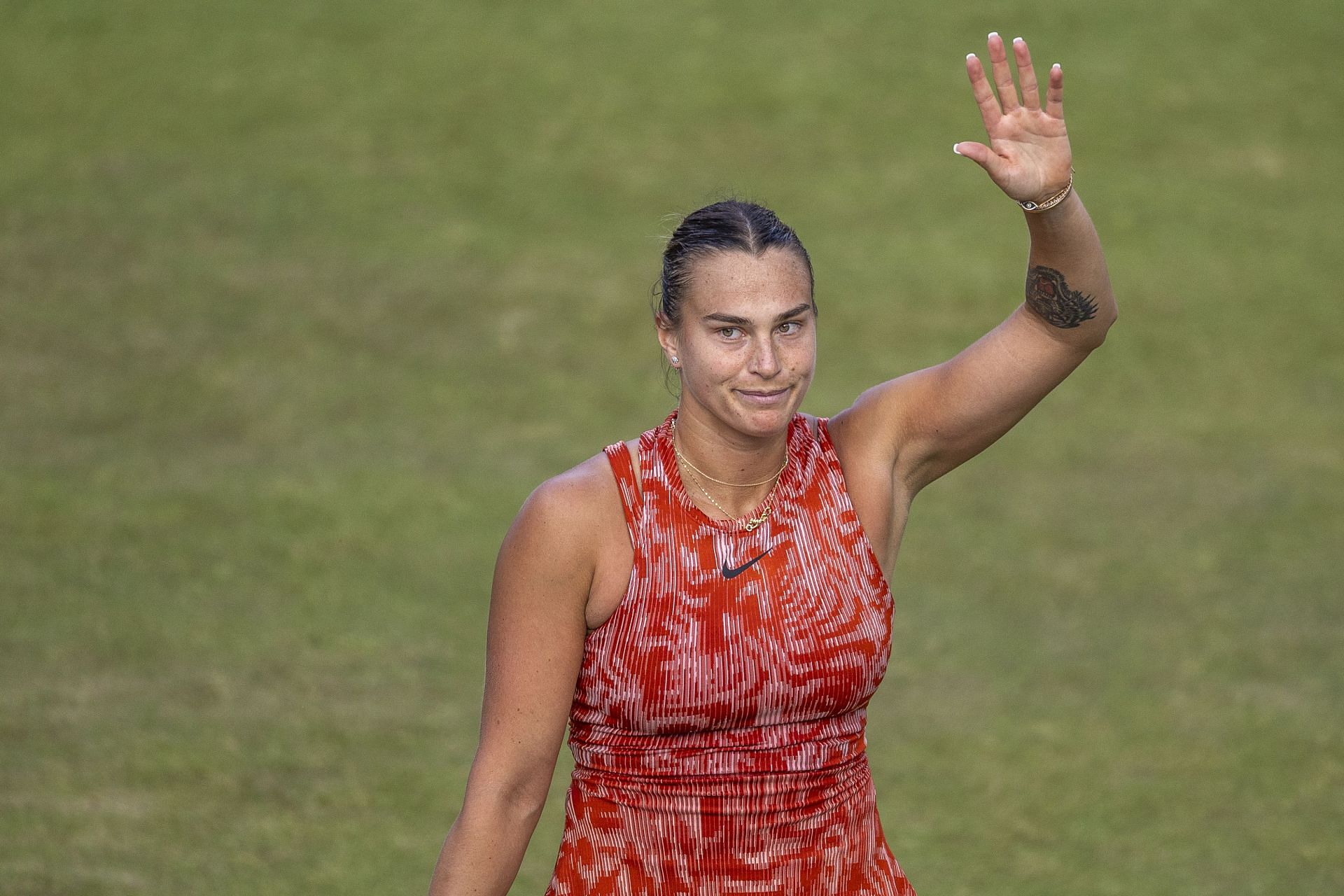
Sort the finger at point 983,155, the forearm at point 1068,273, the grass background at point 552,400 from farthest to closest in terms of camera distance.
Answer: the grass background at point 552,400, the forearm at point 1068,273, the finger at point 983,155

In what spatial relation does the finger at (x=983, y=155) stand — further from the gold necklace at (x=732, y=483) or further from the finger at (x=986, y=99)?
the gold necklace at (x=732, y=483)

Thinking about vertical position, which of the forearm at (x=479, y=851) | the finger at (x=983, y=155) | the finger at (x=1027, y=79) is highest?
the finger at (x=1027, y=79)

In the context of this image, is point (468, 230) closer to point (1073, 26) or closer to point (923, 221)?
point (923, 221)

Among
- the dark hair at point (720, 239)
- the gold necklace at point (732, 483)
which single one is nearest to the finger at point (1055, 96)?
the dark hair at point (720, 239)

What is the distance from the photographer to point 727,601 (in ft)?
9.05

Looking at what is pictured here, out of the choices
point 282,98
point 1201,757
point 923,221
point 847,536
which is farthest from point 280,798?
point 282,98

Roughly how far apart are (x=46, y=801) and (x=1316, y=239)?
8673mm

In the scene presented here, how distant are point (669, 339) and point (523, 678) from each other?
62cm

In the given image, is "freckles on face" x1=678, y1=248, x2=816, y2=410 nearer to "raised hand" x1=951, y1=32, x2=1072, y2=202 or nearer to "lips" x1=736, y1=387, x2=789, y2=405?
"lips" x1=736, y1=387, x2=789, y2=405

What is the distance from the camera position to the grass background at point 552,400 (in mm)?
6094

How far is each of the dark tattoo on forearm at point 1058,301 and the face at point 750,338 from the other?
1.24ft

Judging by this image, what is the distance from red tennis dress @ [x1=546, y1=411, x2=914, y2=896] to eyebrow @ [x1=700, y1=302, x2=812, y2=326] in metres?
0.27

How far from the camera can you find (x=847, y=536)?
9.28 feet

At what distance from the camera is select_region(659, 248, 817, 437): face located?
275cm
